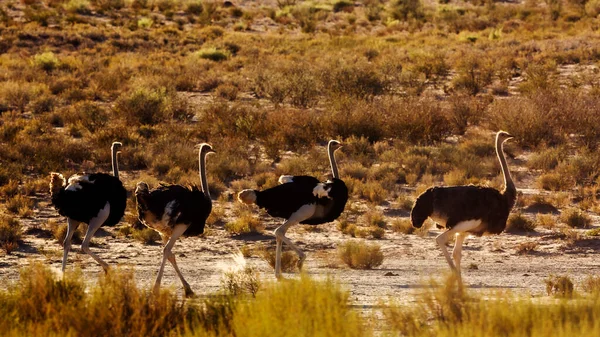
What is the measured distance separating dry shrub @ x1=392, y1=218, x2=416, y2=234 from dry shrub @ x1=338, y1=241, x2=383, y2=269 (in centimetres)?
249

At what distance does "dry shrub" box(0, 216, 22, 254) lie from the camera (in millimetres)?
15488

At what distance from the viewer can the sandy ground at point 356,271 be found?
13.0 meters

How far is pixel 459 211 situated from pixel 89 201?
167 inches

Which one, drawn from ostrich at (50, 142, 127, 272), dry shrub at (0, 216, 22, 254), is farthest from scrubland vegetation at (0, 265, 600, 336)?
dry shrub at (0, 216, 22, 254)

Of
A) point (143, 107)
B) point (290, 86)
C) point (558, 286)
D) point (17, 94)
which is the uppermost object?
point (558, 286)

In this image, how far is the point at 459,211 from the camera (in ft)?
39.4

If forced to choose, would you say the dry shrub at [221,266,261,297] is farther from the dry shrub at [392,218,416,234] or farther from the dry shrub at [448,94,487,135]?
the dry shrub at [448,94,487,135]

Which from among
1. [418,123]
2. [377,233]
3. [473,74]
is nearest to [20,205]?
[377,233]

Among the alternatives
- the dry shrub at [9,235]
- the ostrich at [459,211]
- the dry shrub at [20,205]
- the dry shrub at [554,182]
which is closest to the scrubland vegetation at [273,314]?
the ostrich at [459,211]

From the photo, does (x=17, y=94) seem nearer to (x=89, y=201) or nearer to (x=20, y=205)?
(x=20, y=205)

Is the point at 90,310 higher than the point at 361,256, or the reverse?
the point at 90,310

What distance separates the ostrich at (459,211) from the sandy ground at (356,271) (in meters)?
0.72

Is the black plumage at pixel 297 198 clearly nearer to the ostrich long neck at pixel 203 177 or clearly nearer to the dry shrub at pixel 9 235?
the ostrich long neck at pixel 203 177

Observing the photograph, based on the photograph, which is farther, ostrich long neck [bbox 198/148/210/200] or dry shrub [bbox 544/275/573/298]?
ostrich long neck [bbox 198/148/210/200]
